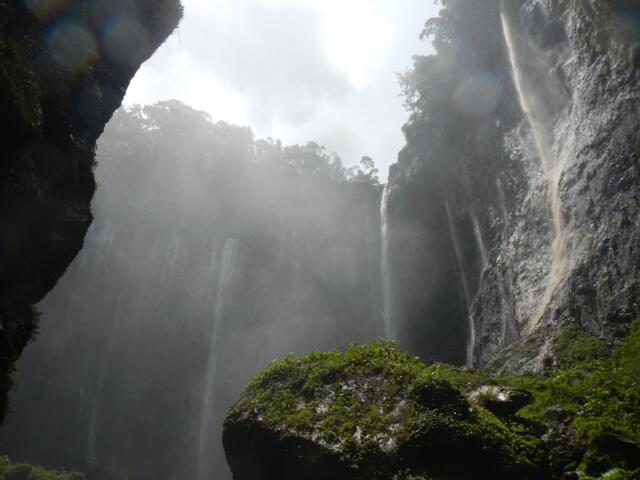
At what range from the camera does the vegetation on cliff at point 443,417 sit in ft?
18.4

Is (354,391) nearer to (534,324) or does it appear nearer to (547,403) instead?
(547,403)

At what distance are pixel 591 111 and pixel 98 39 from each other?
37.9ft

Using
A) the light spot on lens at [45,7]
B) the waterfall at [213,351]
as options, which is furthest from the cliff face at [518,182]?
the waterfall at [213,351]

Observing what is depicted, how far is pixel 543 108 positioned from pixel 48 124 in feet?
46.9

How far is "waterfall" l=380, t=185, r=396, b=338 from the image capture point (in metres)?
26.8

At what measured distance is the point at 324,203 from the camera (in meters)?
36.2

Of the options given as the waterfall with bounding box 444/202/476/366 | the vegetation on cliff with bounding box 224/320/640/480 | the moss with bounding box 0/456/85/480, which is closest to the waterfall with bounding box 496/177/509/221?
the waterfall with bounding box 444/202/476/366

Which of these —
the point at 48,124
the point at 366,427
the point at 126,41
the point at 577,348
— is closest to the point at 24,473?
the point at 48,124

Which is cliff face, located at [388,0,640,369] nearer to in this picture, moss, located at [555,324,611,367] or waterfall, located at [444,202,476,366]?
waterfall, located at [444,202,476,366]

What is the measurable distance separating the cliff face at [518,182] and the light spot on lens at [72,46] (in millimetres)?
10739

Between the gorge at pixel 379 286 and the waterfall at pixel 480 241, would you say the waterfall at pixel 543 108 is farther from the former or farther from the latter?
the waterfall at pixel 480 241

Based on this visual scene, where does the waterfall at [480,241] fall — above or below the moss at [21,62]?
above

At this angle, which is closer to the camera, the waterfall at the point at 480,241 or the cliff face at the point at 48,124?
the cliff face at the point at 48,124

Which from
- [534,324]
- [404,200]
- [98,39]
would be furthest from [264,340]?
[98,39]
